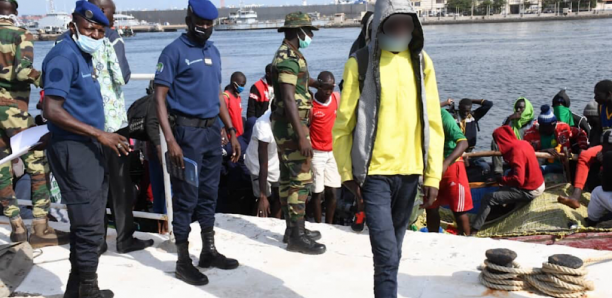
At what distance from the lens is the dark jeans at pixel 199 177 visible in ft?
13.4

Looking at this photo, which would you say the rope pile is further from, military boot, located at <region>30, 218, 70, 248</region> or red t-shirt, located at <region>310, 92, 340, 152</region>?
military boot, located at <region>30, 218, 70, 248</region>

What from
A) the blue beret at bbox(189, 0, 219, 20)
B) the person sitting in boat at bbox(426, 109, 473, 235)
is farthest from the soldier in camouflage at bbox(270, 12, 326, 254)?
the person sitting in boat at bbox(426, 109, 473, 235)

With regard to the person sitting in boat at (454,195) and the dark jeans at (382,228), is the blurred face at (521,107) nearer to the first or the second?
the person sitting in boat at (454,195)

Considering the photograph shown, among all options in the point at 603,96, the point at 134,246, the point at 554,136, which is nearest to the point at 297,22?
the point at 134,246

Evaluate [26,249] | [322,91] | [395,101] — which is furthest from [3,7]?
[395,101]

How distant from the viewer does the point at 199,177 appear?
13.9 ft

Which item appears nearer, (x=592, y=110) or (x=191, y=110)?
(x=191, y=110)

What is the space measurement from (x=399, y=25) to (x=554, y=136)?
6.41m

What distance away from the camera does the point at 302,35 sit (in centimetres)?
482

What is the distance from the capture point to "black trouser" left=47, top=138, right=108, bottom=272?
11.5 feet

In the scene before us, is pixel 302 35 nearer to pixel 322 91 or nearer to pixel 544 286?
pixel 322 91

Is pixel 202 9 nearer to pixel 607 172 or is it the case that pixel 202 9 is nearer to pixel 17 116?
pixel 17 116

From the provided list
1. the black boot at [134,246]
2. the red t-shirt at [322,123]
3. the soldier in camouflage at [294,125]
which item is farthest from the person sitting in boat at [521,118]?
the black boot at [134,246]

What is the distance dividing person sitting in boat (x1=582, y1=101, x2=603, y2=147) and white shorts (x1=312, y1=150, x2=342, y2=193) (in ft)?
13.0
